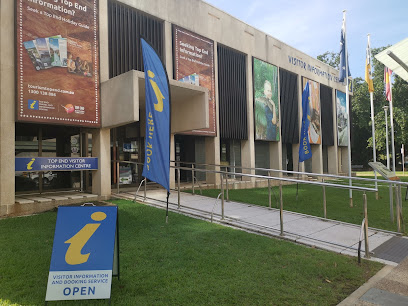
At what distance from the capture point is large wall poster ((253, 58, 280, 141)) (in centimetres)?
1655

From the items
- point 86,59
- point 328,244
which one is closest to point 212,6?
point 86,59

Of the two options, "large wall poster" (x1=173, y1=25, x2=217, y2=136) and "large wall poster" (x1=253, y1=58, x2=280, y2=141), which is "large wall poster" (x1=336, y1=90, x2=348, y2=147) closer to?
"large wall poster" (x1=253, y1=58, x2=280, y2=141)

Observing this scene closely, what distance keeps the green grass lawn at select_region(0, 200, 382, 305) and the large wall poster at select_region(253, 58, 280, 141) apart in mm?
11570

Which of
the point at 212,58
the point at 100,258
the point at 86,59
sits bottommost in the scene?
the point at 100,258

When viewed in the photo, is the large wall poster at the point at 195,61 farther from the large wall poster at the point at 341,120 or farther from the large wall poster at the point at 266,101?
the large wall poster at the point at 341,120

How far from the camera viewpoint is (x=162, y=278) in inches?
144

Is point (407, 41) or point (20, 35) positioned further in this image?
point (20, 35)

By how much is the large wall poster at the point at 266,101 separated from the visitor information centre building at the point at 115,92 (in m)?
0.09

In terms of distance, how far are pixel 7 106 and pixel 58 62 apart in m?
2.00

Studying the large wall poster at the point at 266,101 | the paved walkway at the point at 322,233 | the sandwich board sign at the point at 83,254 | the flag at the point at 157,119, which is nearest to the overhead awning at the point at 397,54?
the paved walkway at the point at 322,233

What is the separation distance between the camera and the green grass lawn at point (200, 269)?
3244 mm

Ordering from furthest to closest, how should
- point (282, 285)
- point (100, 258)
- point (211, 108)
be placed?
point (211, 108) < point (282, 285) < point (100, 258)

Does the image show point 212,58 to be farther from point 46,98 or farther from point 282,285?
point 282,285

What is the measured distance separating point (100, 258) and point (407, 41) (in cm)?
692
